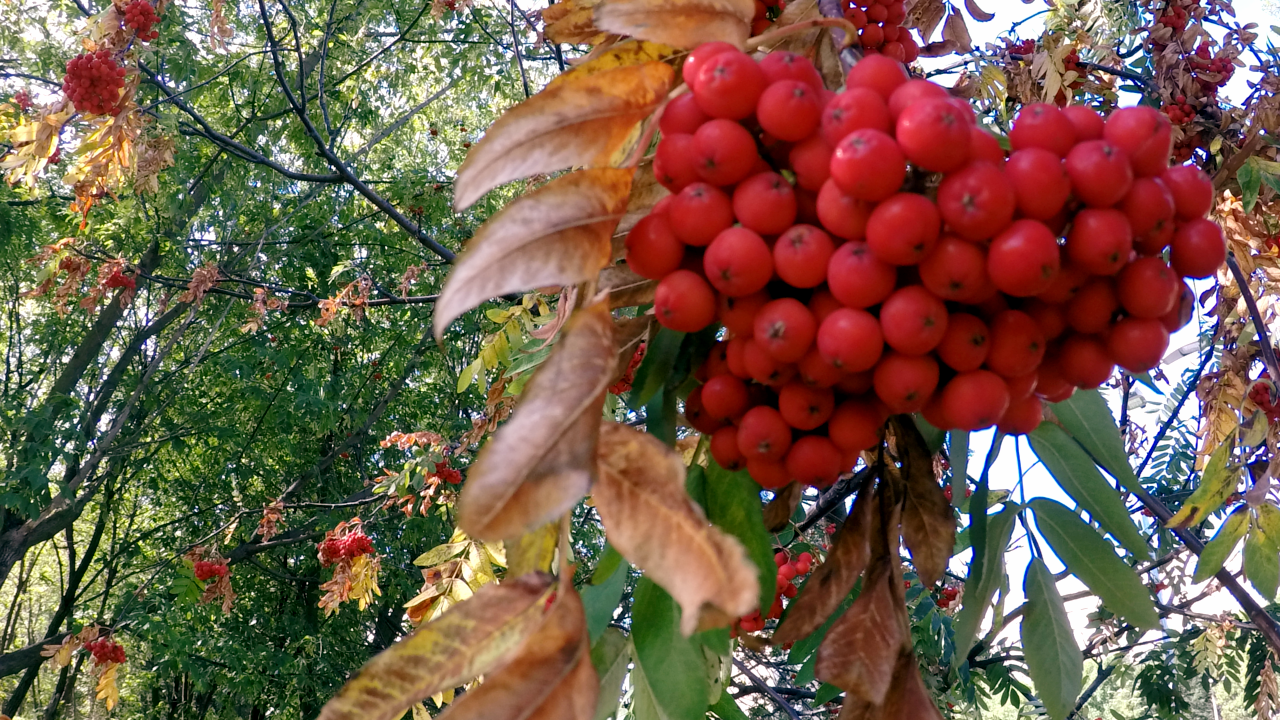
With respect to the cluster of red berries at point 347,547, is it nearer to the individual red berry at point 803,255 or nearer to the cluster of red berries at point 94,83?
the cluster of red berries at point 94,83

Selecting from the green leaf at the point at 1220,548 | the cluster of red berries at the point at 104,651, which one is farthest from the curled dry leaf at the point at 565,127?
the cluster of red berries at the point at 104,651

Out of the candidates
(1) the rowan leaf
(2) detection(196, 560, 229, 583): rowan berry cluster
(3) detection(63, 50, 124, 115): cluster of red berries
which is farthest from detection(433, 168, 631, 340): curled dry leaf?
(2) detection(196, 560, 229, 583): rowan berry cluster

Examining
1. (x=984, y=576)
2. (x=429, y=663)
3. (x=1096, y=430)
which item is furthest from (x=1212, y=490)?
(x=429, y=663)

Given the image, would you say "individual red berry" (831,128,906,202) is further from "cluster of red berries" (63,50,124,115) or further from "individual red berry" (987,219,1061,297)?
"cluster of red berries" (63,50,124,115)

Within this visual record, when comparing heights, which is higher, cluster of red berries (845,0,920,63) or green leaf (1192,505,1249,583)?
cluster of red berries (845,0,920,63)

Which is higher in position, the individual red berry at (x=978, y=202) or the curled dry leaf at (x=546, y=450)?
the individual red berry at (x=978, y=202)

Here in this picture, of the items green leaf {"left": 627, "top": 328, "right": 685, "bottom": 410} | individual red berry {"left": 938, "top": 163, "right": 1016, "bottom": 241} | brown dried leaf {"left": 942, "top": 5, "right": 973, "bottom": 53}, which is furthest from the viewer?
brown dried leaf {"left": 942, "top": 5, "right": 973, "bottom": 53}

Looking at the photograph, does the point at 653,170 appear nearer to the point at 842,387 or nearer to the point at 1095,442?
the point at 842,387
